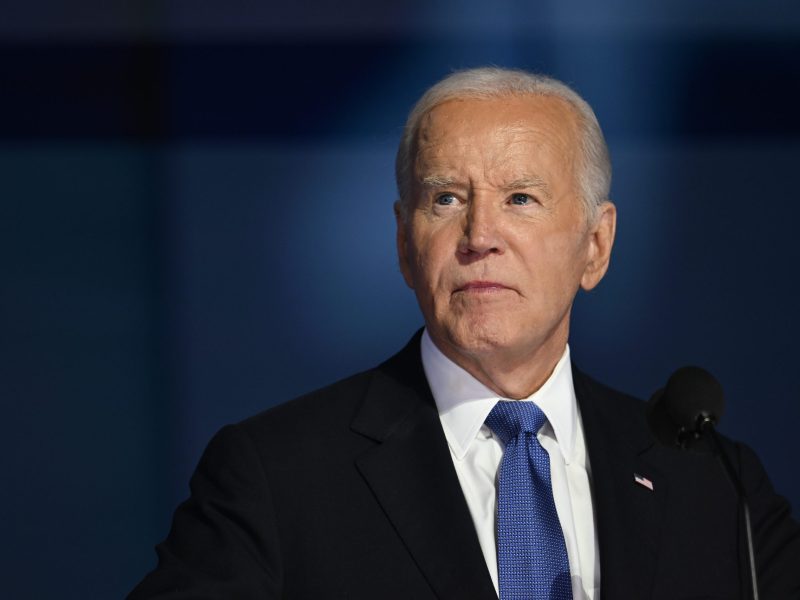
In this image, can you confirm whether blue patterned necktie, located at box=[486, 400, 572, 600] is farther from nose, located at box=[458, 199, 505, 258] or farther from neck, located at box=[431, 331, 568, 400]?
nose, located at box=[458, 199, 505, 258]

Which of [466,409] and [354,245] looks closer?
[466,409]

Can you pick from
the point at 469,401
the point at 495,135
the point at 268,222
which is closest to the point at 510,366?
the point at 469,401

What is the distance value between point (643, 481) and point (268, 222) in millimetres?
1245

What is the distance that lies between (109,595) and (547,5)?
1.69m

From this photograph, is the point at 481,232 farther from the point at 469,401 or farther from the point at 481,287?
the point at 469,401

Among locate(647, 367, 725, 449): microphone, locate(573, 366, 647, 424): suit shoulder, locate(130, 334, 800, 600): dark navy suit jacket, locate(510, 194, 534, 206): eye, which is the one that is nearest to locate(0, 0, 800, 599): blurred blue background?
locate(573, 366, 647, 424): suit shoulder

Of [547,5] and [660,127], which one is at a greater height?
[547,5]

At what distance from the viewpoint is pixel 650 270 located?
298 cm

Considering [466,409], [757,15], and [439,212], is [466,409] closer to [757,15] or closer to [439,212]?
[439,212]

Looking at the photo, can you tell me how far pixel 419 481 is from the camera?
6.24ft

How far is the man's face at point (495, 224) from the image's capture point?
6.36 ft

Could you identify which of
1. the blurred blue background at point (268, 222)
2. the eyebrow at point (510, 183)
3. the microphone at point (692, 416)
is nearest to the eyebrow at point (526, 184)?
the eyebrow at point (510, 183)

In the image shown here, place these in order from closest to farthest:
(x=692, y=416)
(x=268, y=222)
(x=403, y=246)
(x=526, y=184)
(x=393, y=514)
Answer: (x=692, y=416)
(x=393, y=514)
(x=526, y=184)
(x=403, y=246)
(x=268, y=222)

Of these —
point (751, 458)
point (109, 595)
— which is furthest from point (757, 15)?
point (109, 595)
